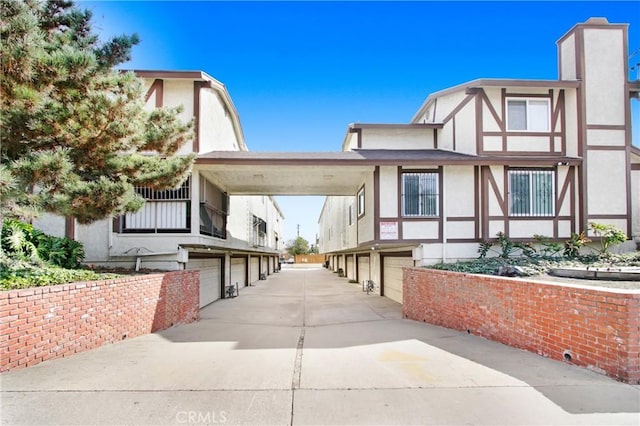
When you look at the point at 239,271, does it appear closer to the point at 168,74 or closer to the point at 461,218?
the point at 168,74

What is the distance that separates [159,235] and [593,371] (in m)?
9.93

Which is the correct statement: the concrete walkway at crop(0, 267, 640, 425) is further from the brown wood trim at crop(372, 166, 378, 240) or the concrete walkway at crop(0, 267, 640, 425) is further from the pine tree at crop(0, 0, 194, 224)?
the brown wood trim at crop(372, 166, 378, 240)

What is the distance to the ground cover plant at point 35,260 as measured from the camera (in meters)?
5.64

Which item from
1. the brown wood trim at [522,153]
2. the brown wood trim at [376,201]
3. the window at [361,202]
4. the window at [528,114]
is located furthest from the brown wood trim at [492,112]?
the window at [361,202]

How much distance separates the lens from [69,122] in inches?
244

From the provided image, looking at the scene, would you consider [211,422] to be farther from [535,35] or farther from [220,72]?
[535,35]

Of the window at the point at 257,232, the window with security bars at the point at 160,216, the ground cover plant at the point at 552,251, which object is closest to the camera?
the ground cover plant at the point at 552,251

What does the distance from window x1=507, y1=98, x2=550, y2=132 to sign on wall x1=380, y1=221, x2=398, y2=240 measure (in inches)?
200

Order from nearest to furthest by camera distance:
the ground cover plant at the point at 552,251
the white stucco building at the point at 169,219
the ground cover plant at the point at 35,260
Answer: the ground cover plant at the point at 35,260 < the white stucco building at the point at 169,219 < the ground cover plant at the point at 552,251

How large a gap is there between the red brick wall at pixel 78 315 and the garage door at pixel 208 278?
11.5 feet

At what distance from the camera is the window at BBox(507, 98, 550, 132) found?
11469mm

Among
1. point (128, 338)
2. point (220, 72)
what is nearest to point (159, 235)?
point (128, 338)

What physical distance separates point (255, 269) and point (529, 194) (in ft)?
60.7

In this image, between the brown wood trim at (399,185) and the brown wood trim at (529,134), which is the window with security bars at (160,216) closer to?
the brown wood trim at (399,185)
